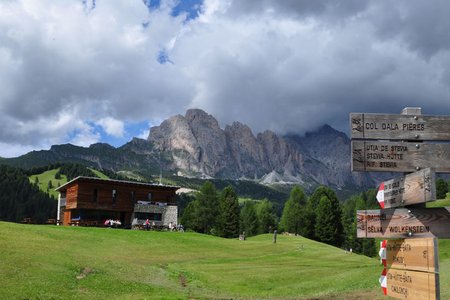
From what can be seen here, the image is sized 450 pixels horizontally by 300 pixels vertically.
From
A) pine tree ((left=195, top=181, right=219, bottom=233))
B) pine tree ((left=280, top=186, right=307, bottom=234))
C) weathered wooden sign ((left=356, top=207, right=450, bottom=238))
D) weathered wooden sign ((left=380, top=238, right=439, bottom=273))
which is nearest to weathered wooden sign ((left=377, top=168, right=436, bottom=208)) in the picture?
weathered wooden sign ((left=356, top=207, right=450, bottom=238))

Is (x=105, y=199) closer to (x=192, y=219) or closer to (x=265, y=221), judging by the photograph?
(x=192, y=219)

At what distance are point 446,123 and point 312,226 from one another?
368 ft

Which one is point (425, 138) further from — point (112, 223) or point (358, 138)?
point (112, 223)

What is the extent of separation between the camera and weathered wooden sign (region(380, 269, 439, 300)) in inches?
349

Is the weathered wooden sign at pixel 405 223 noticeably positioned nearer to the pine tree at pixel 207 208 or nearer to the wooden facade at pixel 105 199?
the wooden facade at pixel 105 199

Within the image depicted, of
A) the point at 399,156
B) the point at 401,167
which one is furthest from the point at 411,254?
the point at 399,156

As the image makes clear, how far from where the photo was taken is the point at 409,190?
998cm

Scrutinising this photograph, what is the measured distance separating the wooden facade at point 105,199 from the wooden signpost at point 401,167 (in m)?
87.3

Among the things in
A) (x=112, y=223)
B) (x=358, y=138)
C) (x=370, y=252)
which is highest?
(x=358, y=138)

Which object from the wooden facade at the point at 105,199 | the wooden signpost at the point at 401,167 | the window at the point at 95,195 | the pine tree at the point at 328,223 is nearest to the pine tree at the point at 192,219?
the wooden facade at the point at 105,199

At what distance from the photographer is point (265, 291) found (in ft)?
104

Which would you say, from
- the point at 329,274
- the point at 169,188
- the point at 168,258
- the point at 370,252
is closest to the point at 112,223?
the point at 169,188

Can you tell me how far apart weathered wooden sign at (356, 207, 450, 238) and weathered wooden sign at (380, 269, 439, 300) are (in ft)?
3.08

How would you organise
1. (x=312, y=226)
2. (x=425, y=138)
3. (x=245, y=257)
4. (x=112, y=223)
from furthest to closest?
(x=312, y=226) → (x=112, y=223) → (x=245, y=257) → (x=425, y=138)
